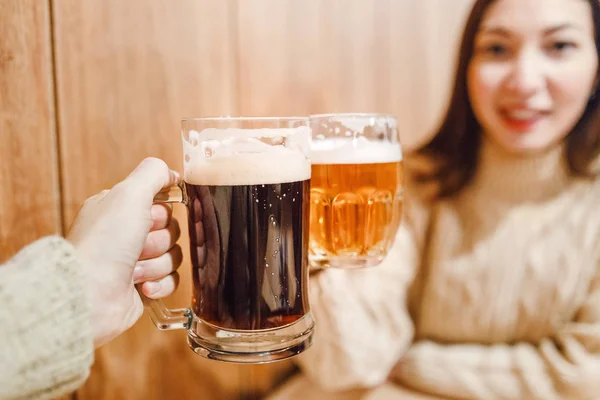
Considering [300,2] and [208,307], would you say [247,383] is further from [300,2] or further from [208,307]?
[300,2]

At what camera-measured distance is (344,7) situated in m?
1.01

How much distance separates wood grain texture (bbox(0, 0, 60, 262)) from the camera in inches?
34.2

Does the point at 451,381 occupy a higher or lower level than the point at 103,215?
lower

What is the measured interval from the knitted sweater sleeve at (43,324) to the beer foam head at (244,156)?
0.20m

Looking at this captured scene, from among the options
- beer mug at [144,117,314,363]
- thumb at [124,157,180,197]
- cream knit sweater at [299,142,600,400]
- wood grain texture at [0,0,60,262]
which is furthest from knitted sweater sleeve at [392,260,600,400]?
wood grain texture at [0,0,60,262]

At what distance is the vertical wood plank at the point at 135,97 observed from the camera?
35.8 inches

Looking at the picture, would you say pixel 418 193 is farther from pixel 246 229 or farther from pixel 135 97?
pixel 135 97

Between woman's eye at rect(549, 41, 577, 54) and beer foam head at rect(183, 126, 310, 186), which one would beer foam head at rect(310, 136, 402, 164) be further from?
woman's eye at rect(549, 41, 577, 54)

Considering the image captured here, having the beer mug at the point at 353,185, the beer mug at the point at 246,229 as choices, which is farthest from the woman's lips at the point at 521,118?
the beer mug at the point at 246,229

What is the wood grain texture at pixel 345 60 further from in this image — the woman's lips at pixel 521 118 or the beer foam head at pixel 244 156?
the beer foam head at pixel 244 156

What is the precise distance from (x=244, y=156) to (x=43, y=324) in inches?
12.6

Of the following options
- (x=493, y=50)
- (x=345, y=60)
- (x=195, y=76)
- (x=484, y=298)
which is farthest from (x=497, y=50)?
(x=195, y=76)

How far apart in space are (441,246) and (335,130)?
0.36 m

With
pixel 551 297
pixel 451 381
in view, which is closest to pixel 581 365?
pixel 551 297
